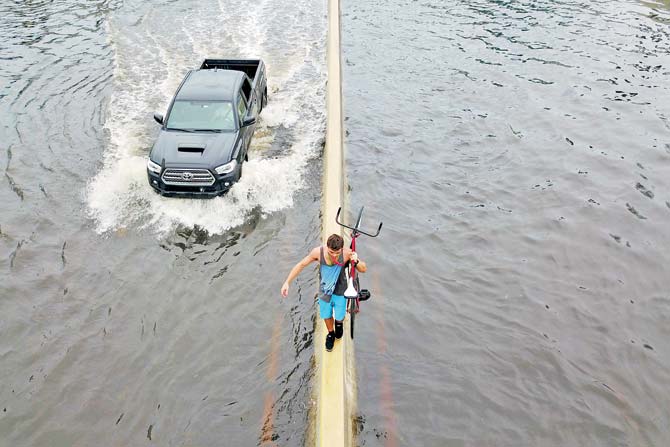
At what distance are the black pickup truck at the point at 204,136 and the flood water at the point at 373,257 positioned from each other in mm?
498

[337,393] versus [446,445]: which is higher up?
[337,393]

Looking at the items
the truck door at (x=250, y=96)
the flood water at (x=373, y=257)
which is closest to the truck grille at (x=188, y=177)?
the flood water at (x=373, y=257)

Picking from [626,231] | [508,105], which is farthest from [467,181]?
[508,105]

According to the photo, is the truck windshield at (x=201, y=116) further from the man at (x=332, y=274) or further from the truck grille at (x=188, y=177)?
the man at (x=332, y=274)

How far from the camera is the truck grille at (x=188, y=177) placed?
10.6 m

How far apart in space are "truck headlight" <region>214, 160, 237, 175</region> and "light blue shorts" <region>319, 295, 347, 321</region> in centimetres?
479

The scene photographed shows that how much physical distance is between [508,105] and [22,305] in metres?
12.9

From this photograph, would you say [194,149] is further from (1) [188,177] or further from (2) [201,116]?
(2) [201,116]

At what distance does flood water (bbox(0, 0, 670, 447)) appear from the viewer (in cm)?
714

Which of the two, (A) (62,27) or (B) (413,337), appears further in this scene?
(A) (62,27)

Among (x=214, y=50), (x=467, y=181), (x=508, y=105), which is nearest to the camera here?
(x=467, y=181)

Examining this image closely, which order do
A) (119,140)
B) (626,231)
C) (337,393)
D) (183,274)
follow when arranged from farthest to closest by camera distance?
(119,140), (626,231), (183,274), (337,393)

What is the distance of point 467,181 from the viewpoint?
12109 mm

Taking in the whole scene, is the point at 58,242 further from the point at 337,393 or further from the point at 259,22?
the point at 259,22
